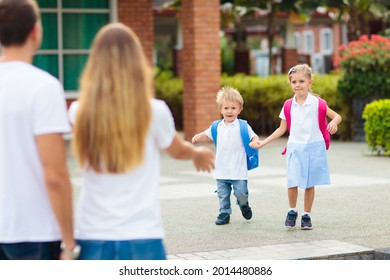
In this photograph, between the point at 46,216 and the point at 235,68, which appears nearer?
the point at 46,216

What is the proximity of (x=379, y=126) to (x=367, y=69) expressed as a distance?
3.80 m

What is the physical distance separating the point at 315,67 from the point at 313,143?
4097 cm

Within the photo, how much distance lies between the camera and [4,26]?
13.1ft

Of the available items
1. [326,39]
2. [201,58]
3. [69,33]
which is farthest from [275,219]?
[326,39]

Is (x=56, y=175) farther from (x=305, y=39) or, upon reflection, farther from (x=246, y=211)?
(x=305, y=39)

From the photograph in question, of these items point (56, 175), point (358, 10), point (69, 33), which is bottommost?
point (56, 175)

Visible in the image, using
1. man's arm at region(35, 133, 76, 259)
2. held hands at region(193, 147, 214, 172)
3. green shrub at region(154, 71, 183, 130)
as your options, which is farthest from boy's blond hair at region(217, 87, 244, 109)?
green shrub at region(154, 71, 183, 130)

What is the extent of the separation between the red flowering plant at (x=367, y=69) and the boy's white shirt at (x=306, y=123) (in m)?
11.2

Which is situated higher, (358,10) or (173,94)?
(358,10)

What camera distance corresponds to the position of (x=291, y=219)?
859 cm

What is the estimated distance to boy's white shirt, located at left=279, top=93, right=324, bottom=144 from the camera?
8.55 meters
